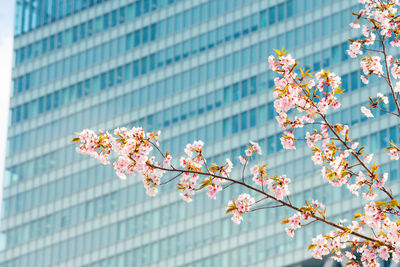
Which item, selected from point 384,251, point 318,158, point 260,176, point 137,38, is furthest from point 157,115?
point 384,251

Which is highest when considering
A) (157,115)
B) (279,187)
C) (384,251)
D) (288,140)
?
(157,115)

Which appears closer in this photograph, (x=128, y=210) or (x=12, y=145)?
(x=128, y=210)

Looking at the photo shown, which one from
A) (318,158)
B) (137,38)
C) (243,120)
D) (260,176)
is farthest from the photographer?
(137,38)

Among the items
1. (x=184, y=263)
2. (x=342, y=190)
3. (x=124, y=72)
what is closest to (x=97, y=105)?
(x=124, y=72)

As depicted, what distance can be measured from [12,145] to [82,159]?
10.4m

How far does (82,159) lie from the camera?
120125mm

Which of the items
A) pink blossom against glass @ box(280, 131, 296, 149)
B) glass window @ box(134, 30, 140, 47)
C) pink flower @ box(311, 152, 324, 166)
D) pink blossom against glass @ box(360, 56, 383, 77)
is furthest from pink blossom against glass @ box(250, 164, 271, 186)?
glass window @ box(134, 30, 140, 47)

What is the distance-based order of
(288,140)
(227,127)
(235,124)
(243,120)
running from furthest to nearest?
(227,127), (235,124), (243,120), (288,140)

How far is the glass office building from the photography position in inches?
4090

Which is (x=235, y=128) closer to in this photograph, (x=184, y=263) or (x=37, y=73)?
(x=184, y=263)

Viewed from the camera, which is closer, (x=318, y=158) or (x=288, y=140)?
(x=318, y=158)

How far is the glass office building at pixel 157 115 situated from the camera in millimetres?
103875

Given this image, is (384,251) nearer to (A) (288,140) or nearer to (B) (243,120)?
(A) (288,140)

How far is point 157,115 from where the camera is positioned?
11600 centimetres
